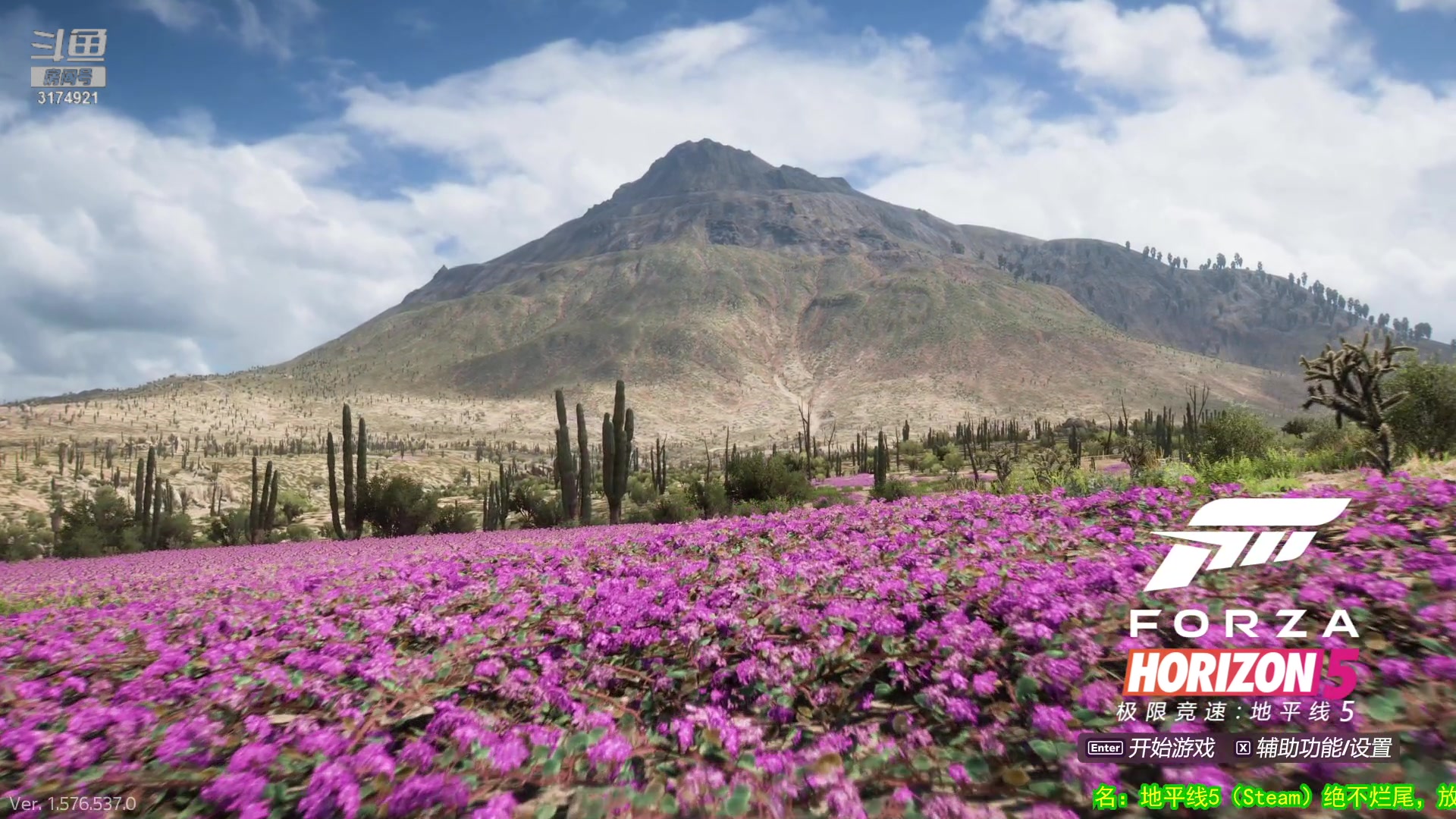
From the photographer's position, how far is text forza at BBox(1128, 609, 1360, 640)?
3.53m

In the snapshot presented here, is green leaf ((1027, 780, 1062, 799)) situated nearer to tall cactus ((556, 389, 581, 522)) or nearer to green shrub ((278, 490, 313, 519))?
tall cactus ((556, 389, 581, 522))

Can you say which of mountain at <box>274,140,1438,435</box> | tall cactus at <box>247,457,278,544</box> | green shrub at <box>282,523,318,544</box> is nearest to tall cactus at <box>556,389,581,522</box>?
green shrub at <box>282,523,318,544</box>

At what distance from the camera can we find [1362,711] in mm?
2943

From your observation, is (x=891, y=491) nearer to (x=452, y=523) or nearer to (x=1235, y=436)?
(x=1235, y=436)

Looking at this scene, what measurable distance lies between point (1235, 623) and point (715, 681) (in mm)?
2877

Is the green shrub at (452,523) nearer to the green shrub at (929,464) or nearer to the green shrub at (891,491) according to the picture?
the green shrub at (891,491)

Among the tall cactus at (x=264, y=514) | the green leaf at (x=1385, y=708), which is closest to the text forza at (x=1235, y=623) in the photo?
the green leaf at (x=1385, y=708)

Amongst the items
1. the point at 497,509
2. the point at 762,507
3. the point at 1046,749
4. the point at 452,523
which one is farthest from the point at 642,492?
the point at 1046,749

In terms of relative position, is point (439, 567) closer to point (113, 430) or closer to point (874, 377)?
point (113, 430)

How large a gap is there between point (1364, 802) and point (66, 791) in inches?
214

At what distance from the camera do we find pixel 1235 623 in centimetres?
371

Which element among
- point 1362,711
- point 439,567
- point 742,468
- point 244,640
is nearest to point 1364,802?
point 1362,711

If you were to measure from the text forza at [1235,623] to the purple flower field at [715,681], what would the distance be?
0.08 metres

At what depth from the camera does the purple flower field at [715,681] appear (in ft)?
9.84
